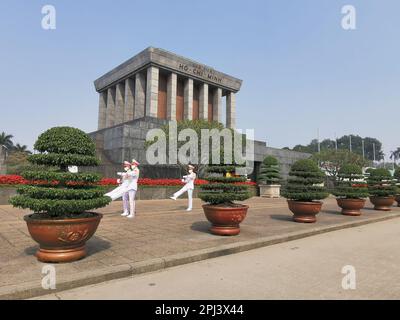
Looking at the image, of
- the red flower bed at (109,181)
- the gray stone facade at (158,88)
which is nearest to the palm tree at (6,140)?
the gray stone facade at (158,88)

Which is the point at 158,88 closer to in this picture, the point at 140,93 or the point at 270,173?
the point at 140,93

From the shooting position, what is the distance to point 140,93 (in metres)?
35.2

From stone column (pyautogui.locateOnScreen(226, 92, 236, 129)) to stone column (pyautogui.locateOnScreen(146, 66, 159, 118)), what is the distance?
495 inches

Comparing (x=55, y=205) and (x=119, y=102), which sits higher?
(x=119, y=102)

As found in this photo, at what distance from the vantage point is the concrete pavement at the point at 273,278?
4.21 m

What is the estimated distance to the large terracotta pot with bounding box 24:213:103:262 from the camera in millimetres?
5023

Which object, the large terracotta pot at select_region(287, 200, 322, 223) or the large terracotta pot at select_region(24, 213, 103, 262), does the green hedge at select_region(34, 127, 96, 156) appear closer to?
the large terracotta pot at select_region(24, 213, 103, 262)

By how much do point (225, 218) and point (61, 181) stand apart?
4057mm

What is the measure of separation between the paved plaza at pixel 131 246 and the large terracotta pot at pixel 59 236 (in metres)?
0.16

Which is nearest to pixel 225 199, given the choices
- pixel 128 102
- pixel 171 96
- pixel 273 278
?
pixel 273 278

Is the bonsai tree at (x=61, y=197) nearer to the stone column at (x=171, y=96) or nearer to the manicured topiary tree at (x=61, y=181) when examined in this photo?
the manicured topiary tree at (x=61, y=181)

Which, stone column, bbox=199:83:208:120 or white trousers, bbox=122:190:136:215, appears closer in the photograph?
white trousers, bbox=122:190:136:215

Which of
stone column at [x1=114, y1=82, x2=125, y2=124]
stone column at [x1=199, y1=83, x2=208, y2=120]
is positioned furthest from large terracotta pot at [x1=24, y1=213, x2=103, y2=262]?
stone column at [x1=114, y1=82, x2=125, y2=124]
